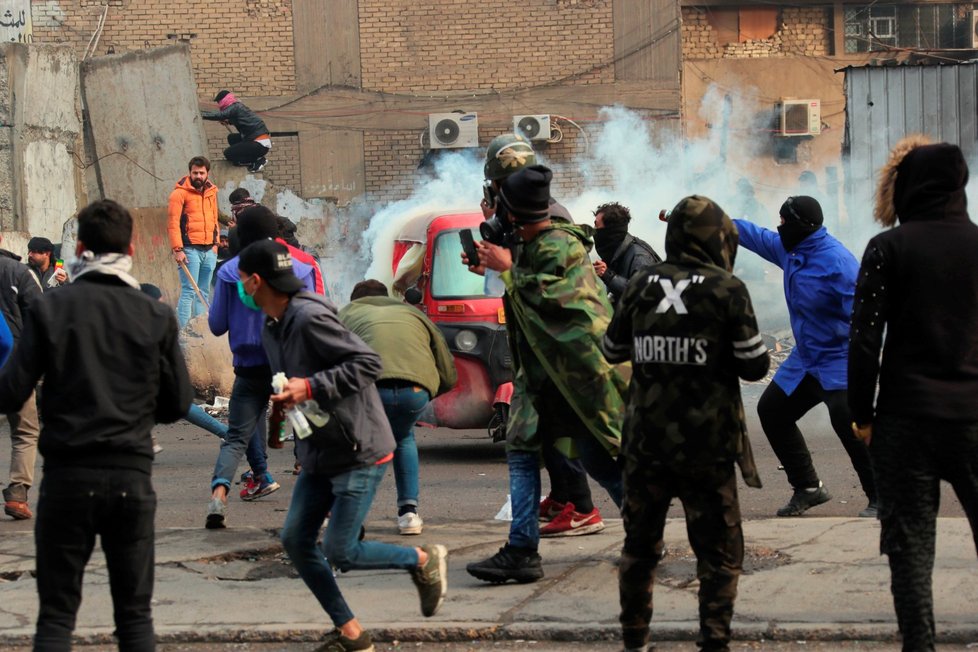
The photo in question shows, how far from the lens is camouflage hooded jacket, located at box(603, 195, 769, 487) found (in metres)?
4.39

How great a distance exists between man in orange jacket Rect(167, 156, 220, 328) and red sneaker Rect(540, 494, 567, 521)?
907cm

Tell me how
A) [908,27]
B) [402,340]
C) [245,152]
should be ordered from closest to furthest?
[402,340] → [245,152] → [908,27]

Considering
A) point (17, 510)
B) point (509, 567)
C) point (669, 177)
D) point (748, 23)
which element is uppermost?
point (748, 23)

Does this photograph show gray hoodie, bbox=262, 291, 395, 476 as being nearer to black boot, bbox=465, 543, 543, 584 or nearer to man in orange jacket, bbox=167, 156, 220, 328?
black boot, bbox=465, 543, 543, 584

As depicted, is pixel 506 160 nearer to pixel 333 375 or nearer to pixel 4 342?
pixel 333 375

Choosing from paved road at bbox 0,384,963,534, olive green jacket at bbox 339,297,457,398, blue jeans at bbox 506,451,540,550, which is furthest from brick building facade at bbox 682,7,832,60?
blue jeans at bbox 506,451,540,550

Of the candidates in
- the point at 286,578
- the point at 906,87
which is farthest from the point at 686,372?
the point at 906,87

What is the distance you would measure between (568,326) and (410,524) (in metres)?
1.95

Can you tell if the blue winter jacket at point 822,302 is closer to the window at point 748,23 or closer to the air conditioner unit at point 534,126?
the air conditioner unit at point 534,126

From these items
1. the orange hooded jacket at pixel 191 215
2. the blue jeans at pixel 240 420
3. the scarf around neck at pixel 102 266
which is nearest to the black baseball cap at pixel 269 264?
the scarf around neck at pixel 102 266

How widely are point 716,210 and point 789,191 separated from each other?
22072 millimetres

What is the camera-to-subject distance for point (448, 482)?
30.8ft

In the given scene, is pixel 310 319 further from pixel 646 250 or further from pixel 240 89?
pixel 240 89

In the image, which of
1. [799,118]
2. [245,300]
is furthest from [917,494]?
[799,118]
